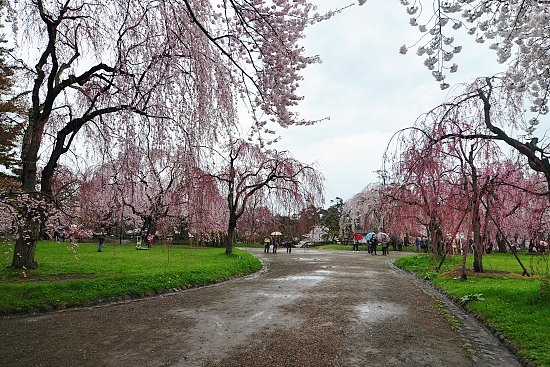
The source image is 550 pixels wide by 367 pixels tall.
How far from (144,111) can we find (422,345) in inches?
203

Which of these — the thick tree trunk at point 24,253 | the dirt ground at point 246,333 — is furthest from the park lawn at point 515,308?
the thick tree trunk at point 24,253

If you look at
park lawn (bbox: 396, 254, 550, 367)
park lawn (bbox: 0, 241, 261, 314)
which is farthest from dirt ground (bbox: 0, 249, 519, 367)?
park lawn (bbox: 0, 241, 261, 314)

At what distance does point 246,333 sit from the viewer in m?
6.00

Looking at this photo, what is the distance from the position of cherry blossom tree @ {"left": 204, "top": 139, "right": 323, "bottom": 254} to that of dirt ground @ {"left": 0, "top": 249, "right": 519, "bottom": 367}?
8419 mm

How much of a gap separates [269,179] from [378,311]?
10943 millimetres

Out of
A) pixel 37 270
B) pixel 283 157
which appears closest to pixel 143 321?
pixel 37 270

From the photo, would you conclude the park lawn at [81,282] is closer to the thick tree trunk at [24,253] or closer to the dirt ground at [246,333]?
the thick tree trunk at [24,253]

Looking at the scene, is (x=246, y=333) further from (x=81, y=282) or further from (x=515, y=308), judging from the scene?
(x=81, y=282)

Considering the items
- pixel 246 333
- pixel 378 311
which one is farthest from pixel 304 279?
pixel 246 333

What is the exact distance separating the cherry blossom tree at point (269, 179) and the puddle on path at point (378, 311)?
9.53 metres

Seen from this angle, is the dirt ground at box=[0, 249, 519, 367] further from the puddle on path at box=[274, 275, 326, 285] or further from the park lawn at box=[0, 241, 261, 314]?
the puddle on path at box=[274, 275, 326, 285]

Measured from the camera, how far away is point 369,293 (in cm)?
1014

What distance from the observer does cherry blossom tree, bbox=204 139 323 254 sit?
17875mm

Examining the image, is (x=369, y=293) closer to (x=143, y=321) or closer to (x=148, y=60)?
(x=143, y=321)
